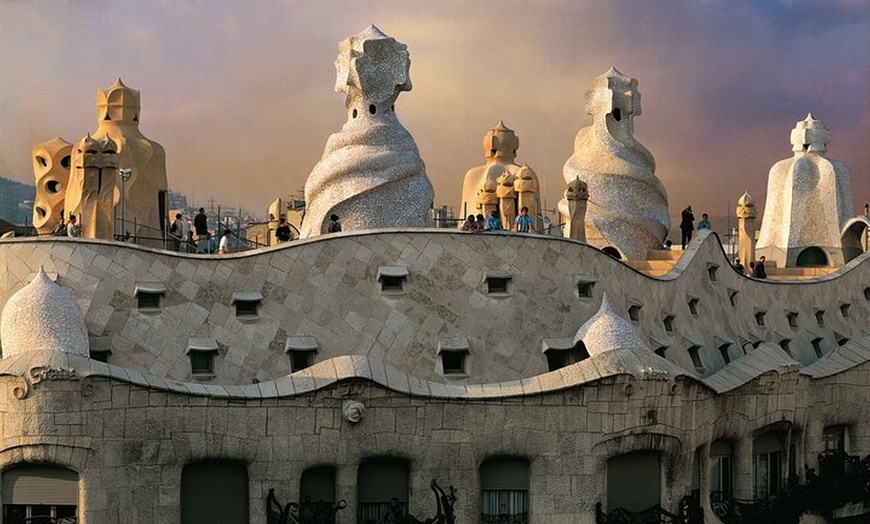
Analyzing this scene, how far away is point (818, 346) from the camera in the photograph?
37750 mm

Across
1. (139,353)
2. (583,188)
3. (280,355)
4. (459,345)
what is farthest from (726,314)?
(139,353)

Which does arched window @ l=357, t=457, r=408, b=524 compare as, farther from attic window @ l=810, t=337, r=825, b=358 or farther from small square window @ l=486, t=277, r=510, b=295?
attic window @ l=810, t=337, r=825, b=358

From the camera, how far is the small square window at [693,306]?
32781mm

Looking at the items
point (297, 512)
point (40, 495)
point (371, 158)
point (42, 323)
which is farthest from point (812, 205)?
point (40, 495)

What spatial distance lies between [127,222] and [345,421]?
8.88 m

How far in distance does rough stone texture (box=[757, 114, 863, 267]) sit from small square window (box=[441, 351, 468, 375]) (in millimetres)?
20274

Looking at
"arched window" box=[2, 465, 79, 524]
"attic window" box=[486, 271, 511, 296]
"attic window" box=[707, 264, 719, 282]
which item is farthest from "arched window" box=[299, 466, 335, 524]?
"attic window" box=[707, 264, 719, 282]

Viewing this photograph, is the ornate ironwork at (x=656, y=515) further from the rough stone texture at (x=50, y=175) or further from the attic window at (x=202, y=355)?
the rough stone texture at (x=50, y=175)

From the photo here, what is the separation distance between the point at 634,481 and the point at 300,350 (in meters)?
6.30

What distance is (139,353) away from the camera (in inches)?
1045

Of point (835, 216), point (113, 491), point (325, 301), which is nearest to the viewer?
point (113, 491)

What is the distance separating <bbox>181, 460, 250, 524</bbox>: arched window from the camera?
24.8m

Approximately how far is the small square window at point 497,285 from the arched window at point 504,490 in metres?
3.61

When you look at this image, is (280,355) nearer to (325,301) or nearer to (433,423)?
(325,301)
